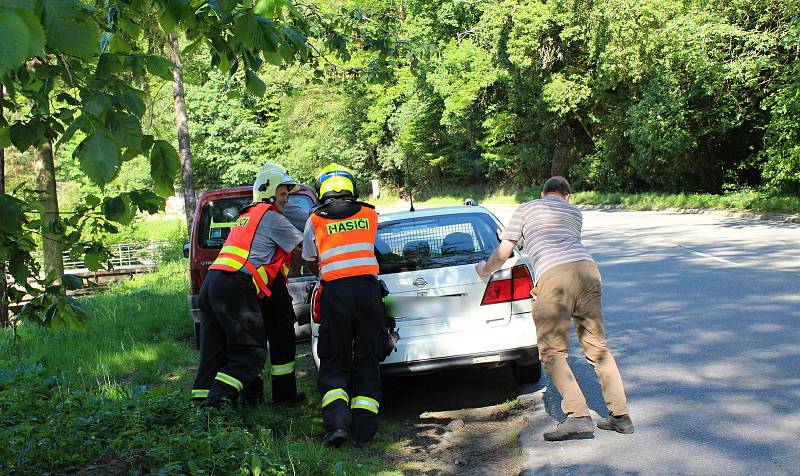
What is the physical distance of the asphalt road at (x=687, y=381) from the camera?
196 inches

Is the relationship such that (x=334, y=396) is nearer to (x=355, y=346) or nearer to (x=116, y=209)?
(x=355, y=346)

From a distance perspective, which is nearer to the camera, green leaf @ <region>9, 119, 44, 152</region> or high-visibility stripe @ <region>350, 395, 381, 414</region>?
green leaf @ <region>9, 119, 44, 152</region>

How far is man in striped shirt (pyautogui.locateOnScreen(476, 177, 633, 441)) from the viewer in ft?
18.0

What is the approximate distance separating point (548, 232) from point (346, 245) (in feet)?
4.74

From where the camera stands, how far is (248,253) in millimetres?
6180

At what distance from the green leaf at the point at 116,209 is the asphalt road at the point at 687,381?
2890mm

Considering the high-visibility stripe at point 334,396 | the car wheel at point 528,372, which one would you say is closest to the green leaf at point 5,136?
the high-visibility stripe at point 334,396

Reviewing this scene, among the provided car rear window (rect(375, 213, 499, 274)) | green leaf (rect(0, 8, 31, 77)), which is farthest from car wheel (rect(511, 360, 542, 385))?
green leaf (rect(0, 8, 31, 77))

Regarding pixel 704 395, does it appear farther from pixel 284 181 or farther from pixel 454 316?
pixel 284 181

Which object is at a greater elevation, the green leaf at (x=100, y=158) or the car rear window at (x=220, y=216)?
the green leaf at (x=100, y=158)

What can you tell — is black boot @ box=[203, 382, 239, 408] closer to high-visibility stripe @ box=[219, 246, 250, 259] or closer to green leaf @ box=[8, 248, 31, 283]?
high-visibility stripe @ box=[219, 246, 250, 259]

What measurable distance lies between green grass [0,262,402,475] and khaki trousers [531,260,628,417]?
131 cm

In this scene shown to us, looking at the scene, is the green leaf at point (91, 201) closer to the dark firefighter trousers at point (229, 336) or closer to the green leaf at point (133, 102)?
the green leaf at point (133, 102)

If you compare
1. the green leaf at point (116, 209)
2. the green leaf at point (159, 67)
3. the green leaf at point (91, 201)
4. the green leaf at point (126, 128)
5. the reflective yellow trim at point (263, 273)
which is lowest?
the reflective yellow trim at point (263, 273)
